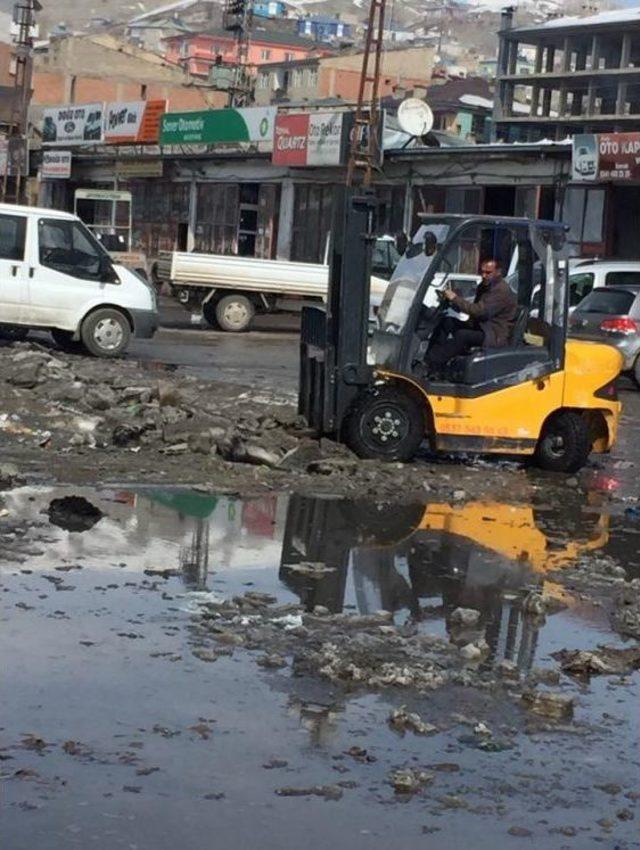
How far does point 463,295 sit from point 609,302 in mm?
10643

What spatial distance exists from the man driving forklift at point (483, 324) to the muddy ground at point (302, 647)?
105 cm

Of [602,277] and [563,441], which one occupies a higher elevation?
[602,277]

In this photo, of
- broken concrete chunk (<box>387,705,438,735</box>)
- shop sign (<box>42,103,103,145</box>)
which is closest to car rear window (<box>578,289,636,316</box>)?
broken concrete chunk (<box>387,705,438,735</box>)

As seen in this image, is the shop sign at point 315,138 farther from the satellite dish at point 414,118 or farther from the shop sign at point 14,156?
the shop sign at point 14,156

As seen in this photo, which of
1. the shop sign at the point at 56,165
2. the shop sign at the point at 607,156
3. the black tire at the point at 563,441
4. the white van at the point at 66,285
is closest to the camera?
the black tire at the point at 563,441

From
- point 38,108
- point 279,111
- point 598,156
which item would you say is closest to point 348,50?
point 38,108

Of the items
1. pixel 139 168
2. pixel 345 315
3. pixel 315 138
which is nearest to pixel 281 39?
pixel 139 168

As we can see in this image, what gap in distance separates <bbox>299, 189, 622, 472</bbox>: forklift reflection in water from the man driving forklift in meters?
0.07

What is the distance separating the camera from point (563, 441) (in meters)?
14.3

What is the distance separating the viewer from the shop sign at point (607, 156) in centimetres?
3397

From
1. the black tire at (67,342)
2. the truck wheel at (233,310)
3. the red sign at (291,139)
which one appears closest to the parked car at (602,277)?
the truck wheel at (233,310)

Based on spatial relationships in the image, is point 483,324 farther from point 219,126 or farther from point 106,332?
point 219,126

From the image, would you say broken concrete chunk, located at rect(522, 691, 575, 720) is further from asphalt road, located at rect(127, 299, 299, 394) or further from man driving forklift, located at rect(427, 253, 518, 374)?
asphalt road, located at rect(127, 299, 299, 394)

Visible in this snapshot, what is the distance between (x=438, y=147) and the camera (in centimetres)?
3944
